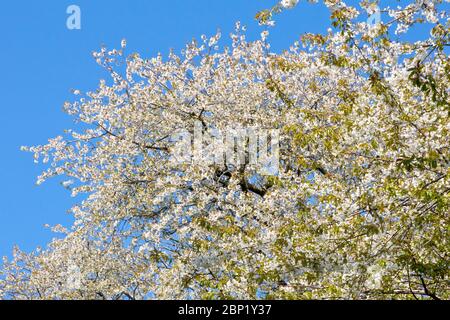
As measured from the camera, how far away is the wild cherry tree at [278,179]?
289 inches

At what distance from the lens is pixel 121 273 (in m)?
16.3

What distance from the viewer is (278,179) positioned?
429 inches

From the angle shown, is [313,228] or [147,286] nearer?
[313,228]

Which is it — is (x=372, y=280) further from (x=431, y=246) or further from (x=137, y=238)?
(x=137, y=238)

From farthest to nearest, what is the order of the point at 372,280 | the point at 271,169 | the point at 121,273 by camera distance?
the point at 121,273 → the point at 271,169 → the point at 372,280

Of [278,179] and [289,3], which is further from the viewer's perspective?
[278,179]

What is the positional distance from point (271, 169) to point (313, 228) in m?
5.33

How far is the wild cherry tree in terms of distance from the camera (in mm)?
7348

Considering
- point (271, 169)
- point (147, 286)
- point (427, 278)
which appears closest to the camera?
point (427, 278)

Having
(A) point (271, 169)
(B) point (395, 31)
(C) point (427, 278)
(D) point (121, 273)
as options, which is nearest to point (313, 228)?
(C) point (427, 278)

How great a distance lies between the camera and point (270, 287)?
855cm
